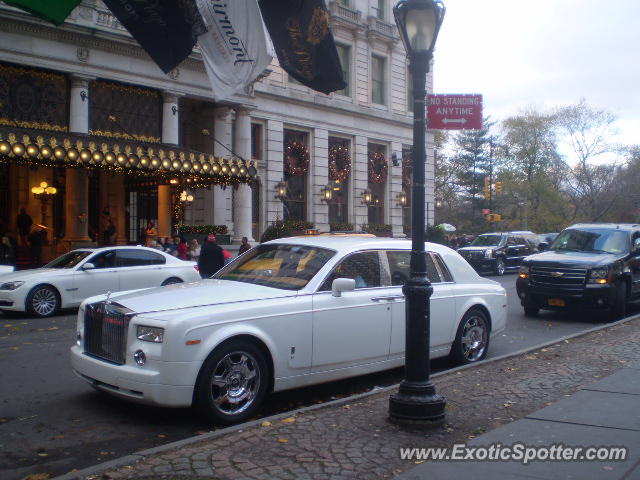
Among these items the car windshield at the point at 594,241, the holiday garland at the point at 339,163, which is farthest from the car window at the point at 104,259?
the holiday garland at the point at 339,163

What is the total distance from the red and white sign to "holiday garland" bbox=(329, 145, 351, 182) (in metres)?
28.3

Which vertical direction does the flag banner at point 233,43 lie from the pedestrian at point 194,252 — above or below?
above

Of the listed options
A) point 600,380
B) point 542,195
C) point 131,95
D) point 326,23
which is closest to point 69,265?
point 326,23

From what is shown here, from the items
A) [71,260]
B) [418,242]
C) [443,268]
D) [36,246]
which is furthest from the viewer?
[36,246]

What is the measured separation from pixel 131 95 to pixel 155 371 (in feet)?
70.7

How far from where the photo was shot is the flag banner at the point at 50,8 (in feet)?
26.3

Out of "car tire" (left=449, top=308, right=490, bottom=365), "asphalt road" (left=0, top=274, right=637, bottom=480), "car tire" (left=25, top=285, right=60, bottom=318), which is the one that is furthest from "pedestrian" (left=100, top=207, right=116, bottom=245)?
"car tire" (left=449, top=308, right=490, bottom=365)

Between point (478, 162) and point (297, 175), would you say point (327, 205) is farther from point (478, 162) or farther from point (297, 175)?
point (478, 162)

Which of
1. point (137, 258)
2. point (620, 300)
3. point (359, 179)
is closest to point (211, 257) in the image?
point (137, 258)

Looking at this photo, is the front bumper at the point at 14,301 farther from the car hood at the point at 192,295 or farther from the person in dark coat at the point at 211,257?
the car hood at the point at 192,295

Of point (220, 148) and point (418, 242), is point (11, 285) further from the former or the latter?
point (220, 148)

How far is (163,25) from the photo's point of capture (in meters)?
11.2

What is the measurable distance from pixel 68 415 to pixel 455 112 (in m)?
4.80

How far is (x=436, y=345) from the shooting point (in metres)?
8.23
